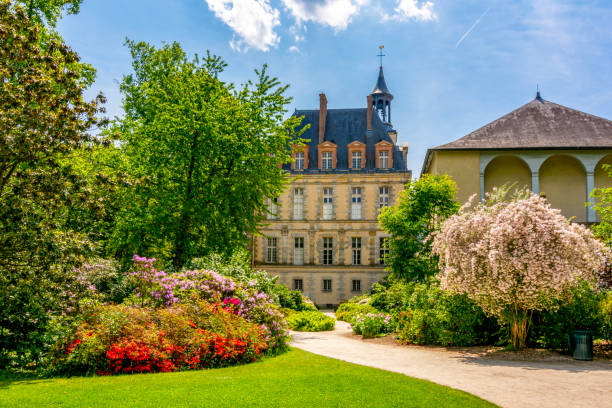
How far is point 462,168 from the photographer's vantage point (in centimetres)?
3173

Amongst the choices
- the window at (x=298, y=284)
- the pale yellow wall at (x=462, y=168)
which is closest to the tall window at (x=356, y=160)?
the window at (x=298, y=284)

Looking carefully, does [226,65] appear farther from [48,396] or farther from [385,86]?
[385,86]

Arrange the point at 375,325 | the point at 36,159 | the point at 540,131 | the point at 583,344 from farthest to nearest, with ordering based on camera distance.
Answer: the point at 540,131 → the point at 375,325 → the point at 583,344 → the point at 36,159

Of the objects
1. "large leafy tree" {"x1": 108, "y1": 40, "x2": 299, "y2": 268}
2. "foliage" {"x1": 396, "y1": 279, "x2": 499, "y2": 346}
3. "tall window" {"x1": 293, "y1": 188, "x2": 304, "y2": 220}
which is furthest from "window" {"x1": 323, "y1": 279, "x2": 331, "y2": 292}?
"foliage" {"x1": 396, "y1": 279, "x2": 499, "y2": 346}

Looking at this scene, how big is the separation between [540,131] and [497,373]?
25849mm

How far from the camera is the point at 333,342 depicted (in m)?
16.0

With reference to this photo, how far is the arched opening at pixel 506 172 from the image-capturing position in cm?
3278

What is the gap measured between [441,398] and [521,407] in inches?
45.6

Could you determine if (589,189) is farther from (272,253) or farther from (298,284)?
(272,253)

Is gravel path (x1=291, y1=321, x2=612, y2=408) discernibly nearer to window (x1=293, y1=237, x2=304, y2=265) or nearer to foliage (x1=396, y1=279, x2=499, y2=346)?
foliage (x1=396, y1=279, x2=499, y2=346)

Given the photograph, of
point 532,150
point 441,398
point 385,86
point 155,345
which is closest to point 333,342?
point 155,345

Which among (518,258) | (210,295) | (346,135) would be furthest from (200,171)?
(346,135)

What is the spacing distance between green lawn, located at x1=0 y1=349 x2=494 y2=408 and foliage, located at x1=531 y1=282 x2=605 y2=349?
20.4ft

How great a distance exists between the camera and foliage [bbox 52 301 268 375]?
32.8 ft
